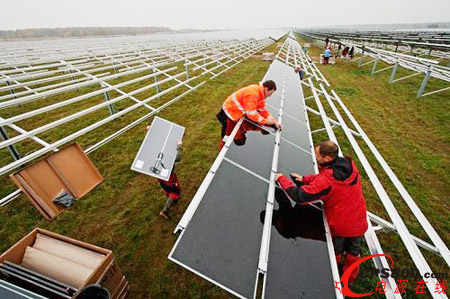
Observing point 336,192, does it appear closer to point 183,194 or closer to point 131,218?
point 183,194

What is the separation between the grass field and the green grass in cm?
1

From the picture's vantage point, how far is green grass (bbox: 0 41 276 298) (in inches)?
116

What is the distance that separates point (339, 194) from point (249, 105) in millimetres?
2213

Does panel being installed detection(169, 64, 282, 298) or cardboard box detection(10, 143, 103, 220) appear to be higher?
panel being installed detection(169, 64, 282, 298)

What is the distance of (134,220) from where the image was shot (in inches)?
149

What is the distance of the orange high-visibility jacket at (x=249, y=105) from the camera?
3.77 metres

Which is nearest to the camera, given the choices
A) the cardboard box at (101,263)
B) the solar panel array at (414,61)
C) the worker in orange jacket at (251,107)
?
the cardboard box at (101,263)

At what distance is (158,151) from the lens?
129 inches

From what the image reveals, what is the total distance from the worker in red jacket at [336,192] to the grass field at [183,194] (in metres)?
1.32

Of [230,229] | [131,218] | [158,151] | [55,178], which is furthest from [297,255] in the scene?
[55,178]

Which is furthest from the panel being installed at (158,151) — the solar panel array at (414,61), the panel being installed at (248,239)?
the solar panel array at (414,61)

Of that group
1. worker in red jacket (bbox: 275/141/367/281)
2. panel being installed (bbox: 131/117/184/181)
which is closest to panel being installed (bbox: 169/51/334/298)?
worker in red jacket (bbox: 275/141/367/281)

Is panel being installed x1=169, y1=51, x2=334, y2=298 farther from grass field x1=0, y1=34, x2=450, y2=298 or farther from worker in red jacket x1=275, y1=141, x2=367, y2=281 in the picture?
grass field x1=0, y1=34, x2=450, y2=298

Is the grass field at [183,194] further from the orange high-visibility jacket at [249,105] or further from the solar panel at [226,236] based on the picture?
the orange high-visibility jacket at [249,105]
